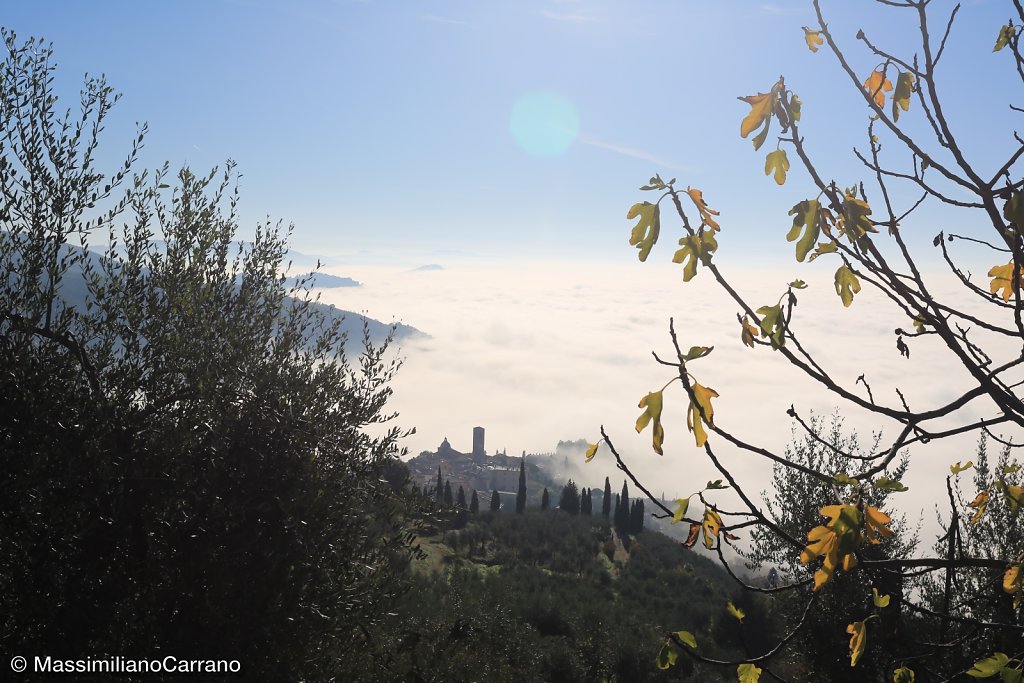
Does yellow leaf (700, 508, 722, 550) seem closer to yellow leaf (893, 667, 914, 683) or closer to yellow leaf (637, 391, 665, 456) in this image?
yellow leaf (637, 391, 665, 456)

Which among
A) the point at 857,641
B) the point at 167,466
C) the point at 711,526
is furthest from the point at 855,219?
the point at 167,466

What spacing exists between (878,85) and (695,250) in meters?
1.51

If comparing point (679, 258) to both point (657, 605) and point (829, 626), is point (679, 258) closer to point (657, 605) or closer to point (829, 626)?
point (829, 626)

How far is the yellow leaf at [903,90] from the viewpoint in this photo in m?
2.71

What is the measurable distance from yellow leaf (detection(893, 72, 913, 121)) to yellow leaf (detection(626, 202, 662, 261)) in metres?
1.26

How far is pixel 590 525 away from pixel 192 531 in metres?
65.1

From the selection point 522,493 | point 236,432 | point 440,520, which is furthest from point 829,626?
point 522,493

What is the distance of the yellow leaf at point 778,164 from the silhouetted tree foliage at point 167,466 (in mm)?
7532

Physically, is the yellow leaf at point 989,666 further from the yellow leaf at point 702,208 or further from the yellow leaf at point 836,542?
the yellow leaf at point 702,208

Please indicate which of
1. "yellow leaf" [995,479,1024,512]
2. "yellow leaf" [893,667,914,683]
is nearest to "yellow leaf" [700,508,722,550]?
"yellow leaf" [893,667,914,683]

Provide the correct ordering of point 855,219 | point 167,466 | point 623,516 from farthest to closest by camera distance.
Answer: point 623,516, point 167,466, point 855,219

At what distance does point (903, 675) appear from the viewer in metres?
3.18

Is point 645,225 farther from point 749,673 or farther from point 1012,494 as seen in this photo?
point 1012,494

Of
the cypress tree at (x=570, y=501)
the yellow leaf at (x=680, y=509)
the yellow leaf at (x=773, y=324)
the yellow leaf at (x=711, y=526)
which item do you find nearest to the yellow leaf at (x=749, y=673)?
the yellow leaf at (x=711, y=526)
